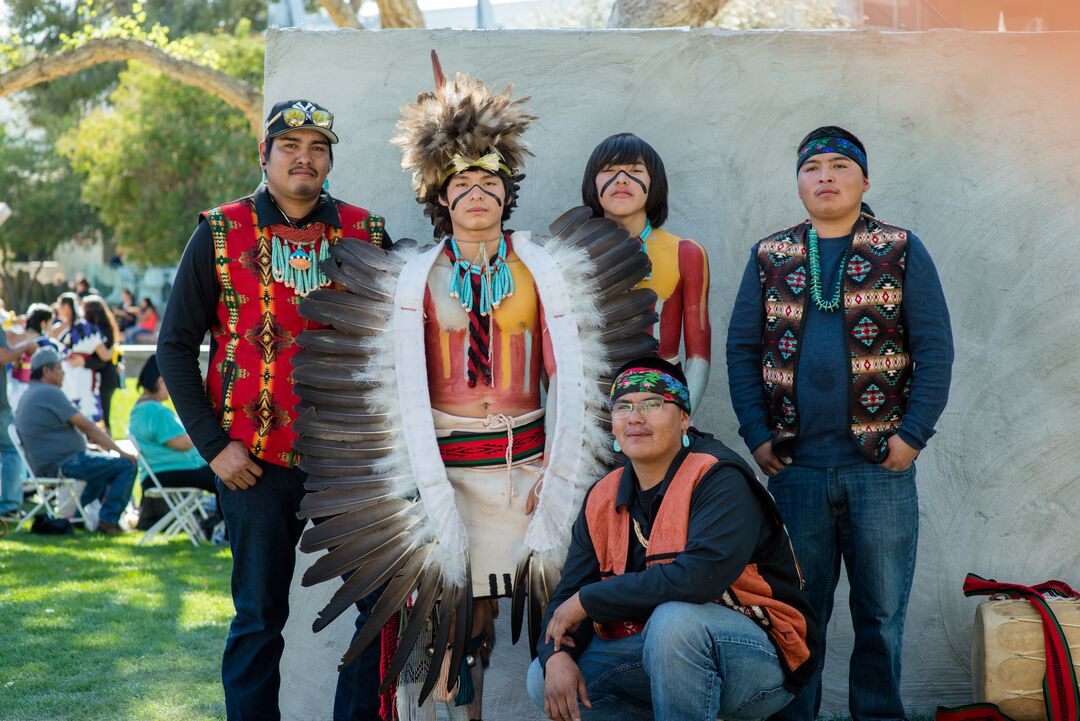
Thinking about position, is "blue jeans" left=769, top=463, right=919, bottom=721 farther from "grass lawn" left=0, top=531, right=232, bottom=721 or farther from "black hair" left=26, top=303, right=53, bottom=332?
"black hair" left=26, top=303, right=53, bottom=332

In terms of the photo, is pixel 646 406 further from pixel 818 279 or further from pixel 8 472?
pixel 8 472

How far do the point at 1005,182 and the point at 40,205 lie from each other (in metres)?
32.4

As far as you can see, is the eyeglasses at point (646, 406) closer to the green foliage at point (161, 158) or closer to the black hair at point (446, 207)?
the black hair at point (446, 207)

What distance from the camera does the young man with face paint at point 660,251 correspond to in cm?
372

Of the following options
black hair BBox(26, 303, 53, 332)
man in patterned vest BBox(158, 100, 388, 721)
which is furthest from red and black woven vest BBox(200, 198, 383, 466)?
black hair BBox(26, 303, 53, 332)

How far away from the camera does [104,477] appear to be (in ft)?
27.9

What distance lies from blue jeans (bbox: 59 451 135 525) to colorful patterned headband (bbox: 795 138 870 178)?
6.29 metres

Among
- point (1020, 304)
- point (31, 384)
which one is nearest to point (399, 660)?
point (1020, 304)

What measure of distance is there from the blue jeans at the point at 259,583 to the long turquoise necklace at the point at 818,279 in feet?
5.48

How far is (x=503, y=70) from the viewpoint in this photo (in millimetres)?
4352

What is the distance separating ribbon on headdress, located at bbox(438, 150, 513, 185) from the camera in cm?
338

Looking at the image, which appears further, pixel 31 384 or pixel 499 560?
pixel 31 384

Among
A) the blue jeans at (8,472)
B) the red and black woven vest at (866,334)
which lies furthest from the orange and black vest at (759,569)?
the blue jeans at (8,472)

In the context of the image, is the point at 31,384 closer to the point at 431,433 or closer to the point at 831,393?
the point at 431,433
